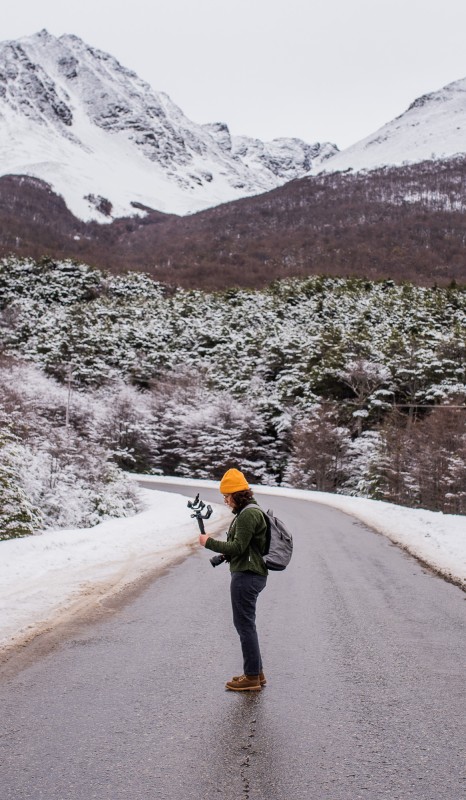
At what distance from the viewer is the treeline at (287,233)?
83250mm

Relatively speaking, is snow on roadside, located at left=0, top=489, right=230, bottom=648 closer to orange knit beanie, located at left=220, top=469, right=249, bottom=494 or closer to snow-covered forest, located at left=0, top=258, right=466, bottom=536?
snow-covered forest, located at left=0, top=258, right=466, bottom=536

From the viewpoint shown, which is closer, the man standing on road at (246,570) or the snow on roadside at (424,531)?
the man standing on road at (246,570)

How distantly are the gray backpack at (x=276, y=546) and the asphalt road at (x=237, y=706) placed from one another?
0.98 metres

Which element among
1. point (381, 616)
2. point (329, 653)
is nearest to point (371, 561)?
point (381, 616)

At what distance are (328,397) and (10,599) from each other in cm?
3975

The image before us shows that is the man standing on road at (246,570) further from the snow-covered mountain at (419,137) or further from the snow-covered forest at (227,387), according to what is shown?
the snow-covered mountain at (419,137)

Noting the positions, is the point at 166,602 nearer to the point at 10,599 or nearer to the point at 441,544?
the point at 10,599

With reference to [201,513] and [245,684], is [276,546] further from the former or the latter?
[245,684]

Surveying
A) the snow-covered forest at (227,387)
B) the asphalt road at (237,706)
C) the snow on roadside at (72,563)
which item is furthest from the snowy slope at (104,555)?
the snow-covered forest at (227,387)

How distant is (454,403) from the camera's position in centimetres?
3503

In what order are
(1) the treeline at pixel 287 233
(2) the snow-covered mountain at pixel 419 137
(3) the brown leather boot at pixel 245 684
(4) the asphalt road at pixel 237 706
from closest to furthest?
(4) the asphalt road at pixel 237 706, (3) the brown leather boot at pixel 245 684, (1) the treeline at pixel 287 233, (2) the snow-covered mountain at pixel 419 137

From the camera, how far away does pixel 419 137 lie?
488ft

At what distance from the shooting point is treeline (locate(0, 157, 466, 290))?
273 ft

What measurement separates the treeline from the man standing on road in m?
74.1
